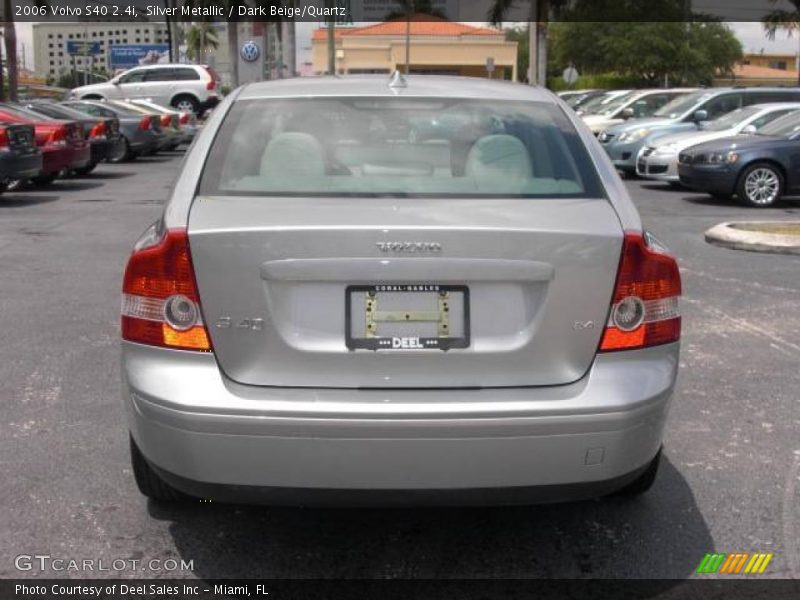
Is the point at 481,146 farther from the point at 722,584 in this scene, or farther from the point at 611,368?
the point at 722,584

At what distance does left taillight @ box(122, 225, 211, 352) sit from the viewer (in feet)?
10.6

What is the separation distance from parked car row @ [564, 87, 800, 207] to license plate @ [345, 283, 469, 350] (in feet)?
41.2

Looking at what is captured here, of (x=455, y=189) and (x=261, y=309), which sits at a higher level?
(x=455, y=189)

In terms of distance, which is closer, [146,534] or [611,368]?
[611,368]

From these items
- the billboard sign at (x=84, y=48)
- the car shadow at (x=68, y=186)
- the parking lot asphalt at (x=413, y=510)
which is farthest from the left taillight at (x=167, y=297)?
the billboard sign at (x=84, y=48)

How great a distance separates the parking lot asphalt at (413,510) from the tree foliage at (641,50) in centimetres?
4677

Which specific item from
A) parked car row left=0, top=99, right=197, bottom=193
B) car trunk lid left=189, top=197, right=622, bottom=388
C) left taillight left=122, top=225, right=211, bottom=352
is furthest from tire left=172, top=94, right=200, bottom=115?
car trunk lid left=189, top=197, right=622, bottom=388

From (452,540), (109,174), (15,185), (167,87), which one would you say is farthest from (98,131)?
(452,540)

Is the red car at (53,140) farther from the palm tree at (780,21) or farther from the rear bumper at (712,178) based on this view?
the palm tree at (780,21)

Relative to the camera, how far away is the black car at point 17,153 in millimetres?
14414

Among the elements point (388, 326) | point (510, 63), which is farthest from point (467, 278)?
point (510, 63)

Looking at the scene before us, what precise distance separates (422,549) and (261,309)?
1.15 m

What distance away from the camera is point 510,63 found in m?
72.6

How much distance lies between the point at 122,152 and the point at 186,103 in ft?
43.9
